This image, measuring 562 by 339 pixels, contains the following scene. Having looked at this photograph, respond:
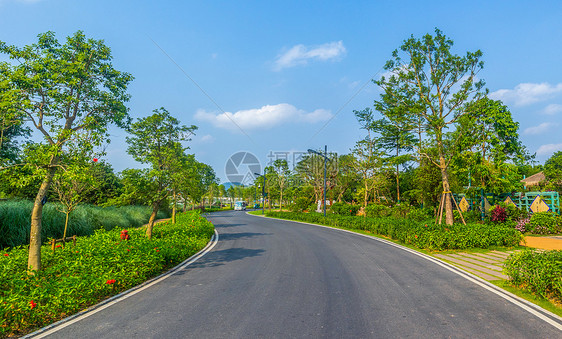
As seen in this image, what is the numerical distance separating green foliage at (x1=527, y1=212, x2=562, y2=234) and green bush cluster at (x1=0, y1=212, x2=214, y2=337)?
20504mm

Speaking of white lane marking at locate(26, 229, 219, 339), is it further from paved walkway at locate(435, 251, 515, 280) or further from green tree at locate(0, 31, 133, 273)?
paved walkway at locate(435, 251, 515, 280)

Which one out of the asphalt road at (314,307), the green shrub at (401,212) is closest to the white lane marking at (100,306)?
the asphalt road at (314,307)

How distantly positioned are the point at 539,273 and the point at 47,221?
18632 millimetres

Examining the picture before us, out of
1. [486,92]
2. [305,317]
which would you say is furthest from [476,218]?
[305,317]

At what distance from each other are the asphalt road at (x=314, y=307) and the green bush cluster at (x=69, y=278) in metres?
0.61

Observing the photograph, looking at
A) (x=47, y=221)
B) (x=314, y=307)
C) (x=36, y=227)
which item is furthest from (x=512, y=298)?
(x=47, y=221)

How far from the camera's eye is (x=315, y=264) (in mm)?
9656

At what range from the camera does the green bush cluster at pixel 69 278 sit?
15.9 ft

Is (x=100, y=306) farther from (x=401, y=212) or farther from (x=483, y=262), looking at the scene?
(x=401, y=212)

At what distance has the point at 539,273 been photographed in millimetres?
6246

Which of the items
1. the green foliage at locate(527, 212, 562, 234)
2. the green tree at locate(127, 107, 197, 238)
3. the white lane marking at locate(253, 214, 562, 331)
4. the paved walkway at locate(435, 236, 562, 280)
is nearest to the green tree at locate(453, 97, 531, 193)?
the green foliage at locate(527, 212, 562, 234)

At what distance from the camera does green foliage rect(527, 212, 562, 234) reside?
17.1 meters

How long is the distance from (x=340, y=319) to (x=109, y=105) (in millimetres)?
7976

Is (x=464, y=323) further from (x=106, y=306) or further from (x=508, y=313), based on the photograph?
(x=106, y=306)
